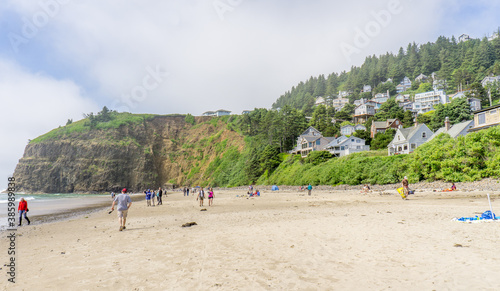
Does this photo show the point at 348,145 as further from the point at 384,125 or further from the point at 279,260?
the point at 279,260

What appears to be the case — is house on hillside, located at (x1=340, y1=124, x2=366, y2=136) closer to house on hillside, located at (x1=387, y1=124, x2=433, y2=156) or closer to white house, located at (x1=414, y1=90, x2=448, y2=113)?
house on hillside, located at (x1=387, y1=124, x2=433, y2=156)

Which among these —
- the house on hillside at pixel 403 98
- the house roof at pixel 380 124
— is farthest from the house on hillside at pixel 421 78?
the house roof at pixel 380 124

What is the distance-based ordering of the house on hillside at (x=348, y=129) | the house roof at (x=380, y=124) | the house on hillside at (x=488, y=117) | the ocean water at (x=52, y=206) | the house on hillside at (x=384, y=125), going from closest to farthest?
the ocean water at (x=52, y=206) → the house on hillside at (x=488, y=117) → the house on hillside at (x=384, y=125) → the house roof at (x=380, y=124) → the house on hillside at (x=348, y=129)

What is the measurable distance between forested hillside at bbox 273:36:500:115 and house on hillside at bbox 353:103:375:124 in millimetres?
24747

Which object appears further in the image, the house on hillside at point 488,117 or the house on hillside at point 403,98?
the house on hillside at point 403,98

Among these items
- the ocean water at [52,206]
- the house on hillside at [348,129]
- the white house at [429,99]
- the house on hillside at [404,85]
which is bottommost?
the ocean water at [52,206]

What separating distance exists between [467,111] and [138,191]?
102m

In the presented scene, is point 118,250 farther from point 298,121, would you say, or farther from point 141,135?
point 141,135

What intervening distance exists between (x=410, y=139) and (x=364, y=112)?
4941 cm

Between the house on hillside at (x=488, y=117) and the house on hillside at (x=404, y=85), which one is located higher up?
the house on hillside at (x=404, y=85)

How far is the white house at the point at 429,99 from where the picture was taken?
334ft

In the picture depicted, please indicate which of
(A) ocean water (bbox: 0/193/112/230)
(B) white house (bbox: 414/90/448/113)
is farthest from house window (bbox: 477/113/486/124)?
(B) white house (bbox: 414/90/448/113)

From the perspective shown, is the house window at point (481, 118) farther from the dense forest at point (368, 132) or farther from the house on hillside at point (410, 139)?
the house on hillside at point (410, 139)

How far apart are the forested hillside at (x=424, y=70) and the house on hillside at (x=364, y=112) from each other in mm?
24747
